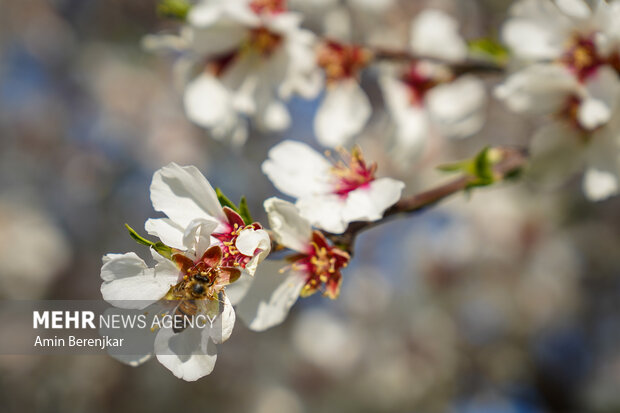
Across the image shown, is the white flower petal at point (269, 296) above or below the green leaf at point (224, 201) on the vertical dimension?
below

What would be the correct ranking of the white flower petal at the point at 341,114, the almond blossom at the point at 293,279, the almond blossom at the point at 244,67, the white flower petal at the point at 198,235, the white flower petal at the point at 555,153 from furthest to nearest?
1. the white flower petal at the point at 341,114
2. the almond blossom at the point at 244,67
3. the white flower petal at the point at 555,153
4. the almond blossom at the point at 293,279
5. the white flower petal at the point at 198,235

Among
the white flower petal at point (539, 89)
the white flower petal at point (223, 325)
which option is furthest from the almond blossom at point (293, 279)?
the white flower petal at point (539, 89)

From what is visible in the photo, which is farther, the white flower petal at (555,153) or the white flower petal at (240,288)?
the white flower petal at (555,153)

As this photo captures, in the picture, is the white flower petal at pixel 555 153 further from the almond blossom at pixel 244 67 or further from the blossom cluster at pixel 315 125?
the almond blossom at pixel 244 67

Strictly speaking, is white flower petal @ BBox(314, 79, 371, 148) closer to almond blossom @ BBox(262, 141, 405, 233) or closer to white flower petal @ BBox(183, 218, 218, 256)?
almond blossom @ BBox(262, 141, 405, 233)

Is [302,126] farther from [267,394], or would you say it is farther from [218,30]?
[218,30]

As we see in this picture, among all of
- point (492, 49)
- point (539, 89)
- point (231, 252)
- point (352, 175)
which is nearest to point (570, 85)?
point (539, 89)

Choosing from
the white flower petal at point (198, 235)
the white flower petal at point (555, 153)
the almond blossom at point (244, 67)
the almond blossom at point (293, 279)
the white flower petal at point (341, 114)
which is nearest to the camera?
the white flower petal at point (198, 235)

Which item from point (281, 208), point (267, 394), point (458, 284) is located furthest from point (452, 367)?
point (281, 208)
